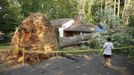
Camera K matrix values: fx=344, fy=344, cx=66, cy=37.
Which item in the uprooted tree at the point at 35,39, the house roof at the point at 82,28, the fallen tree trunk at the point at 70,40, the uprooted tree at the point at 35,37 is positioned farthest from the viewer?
Result: the house roof at the point at 82,28

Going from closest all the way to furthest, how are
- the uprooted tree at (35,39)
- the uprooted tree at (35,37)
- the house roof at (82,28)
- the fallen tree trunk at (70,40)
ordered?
the uprooted tree at (35,39) < the uprooted tree at (35,37) < the fallen tree trunk at (70,40) < the house roof at (82,28)

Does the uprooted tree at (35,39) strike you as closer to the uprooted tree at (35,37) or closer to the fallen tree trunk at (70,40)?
the uprooted tree at (35,37)

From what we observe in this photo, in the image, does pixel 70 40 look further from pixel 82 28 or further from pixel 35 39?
pixel 82 28

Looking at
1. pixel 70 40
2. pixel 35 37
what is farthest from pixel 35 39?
pixel 70 40

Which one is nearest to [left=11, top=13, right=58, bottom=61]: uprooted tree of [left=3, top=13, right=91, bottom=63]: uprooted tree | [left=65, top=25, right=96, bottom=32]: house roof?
[left=3, top=13, right=91, bottom=63]: uprooted tree

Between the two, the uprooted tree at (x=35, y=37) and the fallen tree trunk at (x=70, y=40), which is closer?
the uprooted tree at (x=35, y=37)

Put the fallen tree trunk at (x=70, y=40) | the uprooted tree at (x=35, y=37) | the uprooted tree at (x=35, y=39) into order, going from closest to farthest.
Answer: the uprooted tree at (x=35, y=39), the uprooted tree at (x=35, y=37), the fallen tree trunk at (x=70, y=40)

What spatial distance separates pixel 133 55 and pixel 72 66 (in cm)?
644

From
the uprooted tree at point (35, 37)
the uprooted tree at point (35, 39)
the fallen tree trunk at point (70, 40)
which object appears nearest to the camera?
the uprooted tree at point (35, 39)

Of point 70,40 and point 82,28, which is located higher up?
point 82,28

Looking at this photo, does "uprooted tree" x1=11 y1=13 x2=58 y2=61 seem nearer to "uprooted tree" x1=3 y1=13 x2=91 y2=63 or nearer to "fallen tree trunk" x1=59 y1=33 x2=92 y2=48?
"uprooted tree" x1=3 y1=13 x2=91 y2=63

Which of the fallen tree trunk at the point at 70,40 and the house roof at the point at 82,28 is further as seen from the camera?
the house roof at the point at 82,28

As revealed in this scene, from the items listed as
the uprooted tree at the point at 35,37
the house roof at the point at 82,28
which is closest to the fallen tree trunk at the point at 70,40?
the uprooted tree at the point at 35,37

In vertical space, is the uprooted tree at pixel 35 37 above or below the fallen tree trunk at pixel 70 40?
above
